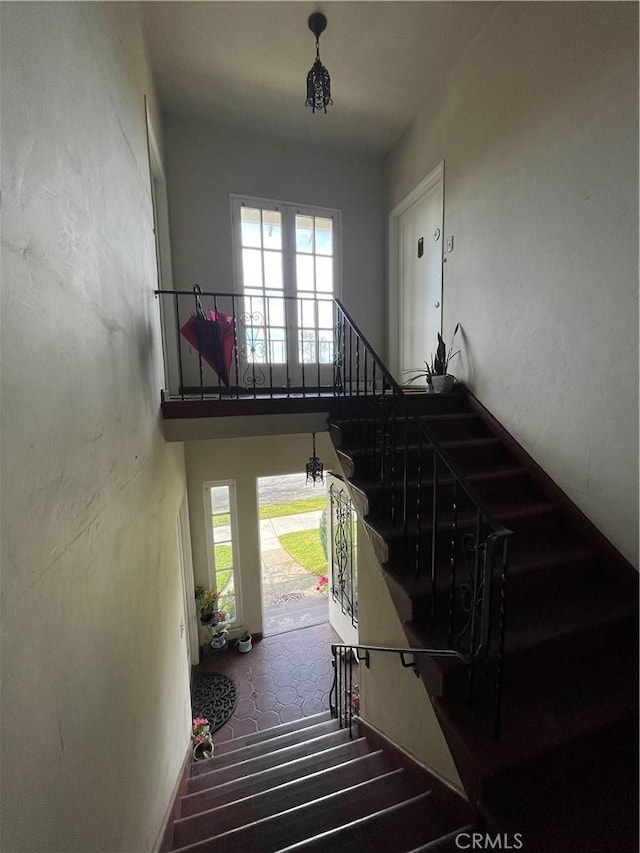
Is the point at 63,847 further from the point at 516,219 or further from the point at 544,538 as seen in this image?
the point at 516,219

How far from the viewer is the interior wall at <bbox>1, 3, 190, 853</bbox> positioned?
2.27ft

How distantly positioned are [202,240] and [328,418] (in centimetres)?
260

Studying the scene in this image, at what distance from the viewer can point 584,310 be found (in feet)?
7.03

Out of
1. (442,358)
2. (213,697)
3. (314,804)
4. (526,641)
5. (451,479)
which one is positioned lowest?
(213,697)

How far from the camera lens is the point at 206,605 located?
169 inches

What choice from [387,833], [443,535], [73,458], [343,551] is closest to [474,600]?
[443,535]

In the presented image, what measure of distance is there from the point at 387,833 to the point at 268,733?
6.82ft

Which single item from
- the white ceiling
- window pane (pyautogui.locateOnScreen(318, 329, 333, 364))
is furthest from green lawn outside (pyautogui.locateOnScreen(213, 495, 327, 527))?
the white ceiling

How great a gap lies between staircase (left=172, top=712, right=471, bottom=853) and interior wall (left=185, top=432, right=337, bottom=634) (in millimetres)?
1777

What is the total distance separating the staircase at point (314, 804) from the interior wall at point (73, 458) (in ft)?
1.42

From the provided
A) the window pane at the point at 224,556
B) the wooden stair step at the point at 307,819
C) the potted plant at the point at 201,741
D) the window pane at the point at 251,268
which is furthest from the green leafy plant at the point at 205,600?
the window pane at the point at 251,268

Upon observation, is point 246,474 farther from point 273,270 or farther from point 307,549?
point 307,549

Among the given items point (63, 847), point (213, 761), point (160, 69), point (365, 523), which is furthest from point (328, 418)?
point (160, 69)

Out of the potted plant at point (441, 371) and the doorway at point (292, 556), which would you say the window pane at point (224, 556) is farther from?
the potted plant at point (441, 371)
